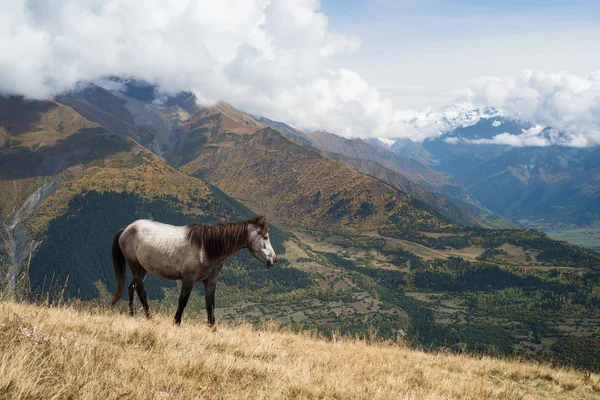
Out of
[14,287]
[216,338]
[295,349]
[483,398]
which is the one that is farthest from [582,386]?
[14,287]

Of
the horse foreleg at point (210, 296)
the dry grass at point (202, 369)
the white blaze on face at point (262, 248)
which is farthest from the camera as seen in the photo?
the white blaze on face at point (262, 248)

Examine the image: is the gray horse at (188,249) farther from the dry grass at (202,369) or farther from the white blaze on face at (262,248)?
the dry grass at (202,369)

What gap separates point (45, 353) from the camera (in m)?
5.72

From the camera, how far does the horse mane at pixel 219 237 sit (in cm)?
1192

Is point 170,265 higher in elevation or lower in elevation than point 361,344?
higher

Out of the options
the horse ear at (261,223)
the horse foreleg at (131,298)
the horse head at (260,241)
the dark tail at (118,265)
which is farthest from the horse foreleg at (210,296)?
the dark tail at (118,265)

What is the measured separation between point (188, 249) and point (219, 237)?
3.22 ft

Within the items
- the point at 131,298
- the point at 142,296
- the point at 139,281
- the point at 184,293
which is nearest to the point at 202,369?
the point at 184,293

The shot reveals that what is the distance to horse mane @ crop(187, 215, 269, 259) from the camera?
11922mm

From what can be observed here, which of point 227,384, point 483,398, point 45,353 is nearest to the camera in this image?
point 45,353

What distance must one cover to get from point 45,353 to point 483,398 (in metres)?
8.16

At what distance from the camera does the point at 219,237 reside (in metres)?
12.1

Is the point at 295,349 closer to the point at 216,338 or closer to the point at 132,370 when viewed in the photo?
the point at 216,338

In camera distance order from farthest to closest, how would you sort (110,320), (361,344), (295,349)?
(361,344) < (295,349) < (110,320)
